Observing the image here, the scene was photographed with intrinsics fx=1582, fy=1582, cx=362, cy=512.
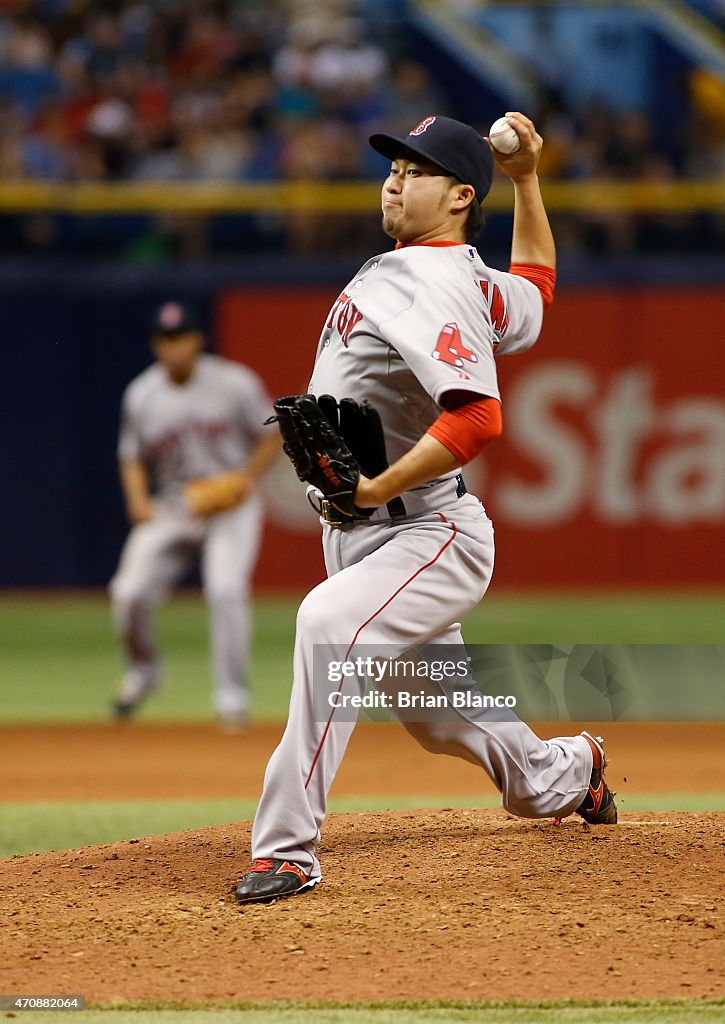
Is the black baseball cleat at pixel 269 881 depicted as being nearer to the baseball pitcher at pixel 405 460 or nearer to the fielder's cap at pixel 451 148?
the baseball pitcher at pixel 405 460

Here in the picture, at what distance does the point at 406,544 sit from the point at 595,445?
8295mm

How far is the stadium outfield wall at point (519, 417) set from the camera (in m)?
12.2

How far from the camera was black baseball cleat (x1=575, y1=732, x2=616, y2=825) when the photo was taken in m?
4.60

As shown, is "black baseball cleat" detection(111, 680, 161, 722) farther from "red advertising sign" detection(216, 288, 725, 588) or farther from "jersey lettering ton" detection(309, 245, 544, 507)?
"jersey lettering ton" detection(309, 245, 544, 507)

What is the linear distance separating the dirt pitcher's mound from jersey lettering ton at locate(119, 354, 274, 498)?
4.21 m

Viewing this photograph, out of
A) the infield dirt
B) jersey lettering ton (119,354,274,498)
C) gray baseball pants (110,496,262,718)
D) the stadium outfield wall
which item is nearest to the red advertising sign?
the stadium outfield wall

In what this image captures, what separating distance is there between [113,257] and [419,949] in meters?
9.89

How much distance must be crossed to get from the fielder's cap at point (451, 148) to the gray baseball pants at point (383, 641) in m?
0.85

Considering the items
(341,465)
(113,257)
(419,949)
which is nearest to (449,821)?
(419,949)

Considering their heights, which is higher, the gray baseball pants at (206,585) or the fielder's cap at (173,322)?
the fielder's cap at (173,322)

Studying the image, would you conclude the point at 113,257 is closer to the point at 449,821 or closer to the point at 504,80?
the point at 504,80

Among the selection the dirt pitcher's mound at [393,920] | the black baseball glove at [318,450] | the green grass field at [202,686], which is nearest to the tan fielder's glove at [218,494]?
the green grass field at [202,686]

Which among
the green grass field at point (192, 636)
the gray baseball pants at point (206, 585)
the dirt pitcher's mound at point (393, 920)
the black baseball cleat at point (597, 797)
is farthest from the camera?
the green grass field at point (192, 636)

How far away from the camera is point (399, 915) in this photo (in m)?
3.90
